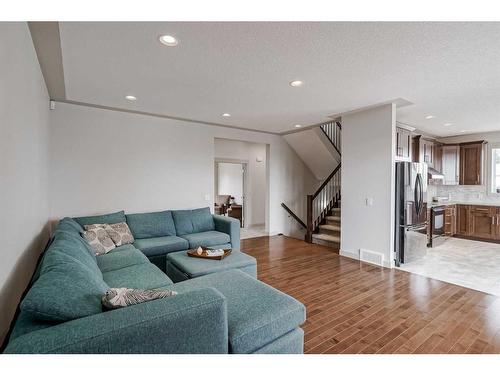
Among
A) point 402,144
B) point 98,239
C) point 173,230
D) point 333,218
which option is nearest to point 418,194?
point 402,144

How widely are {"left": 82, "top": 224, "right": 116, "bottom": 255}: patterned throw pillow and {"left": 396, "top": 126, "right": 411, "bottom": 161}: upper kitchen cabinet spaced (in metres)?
4.55

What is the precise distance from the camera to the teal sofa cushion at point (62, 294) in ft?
3.62

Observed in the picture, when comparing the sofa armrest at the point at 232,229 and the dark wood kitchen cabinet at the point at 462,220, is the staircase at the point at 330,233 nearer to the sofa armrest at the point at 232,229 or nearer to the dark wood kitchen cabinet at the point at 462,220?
the sofa armrest at the point at 232,229

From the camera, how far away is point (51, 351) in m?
0.94

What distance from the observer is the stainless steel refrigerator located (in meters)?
3.79

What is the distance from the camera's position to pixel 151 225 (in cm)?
396

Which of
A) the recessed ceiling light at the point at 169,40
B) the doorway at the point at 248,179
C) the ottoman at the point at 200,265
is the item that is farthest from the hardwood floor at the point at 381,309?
the doorway at the point at 248,179

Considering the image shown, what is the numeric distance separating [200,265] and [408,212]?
10.8 ft

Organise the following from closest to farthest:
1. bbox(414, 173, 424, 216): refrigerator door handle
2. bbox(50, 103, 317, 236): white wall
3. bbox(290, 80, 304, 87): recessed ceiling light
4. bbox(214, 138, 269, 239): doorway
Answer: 1. bbox(290, 80, 304, 87): recessed ceiling light
2. bbox(50, 103, 317, 236): white wall
3. bbox(414, 173, 424, 216): refrigerator door handle
4. bbox(214, 138, 269, 239): doorway

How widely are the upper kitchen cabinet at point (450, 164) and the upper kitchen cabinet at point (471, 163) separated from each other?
0.10m

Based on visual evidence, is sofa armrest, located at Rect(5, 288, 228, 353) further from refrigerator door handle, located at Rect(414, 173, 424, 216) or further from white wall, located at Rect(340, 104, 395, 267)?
refrigerator door handle, located at Rect(414, 173, 424, 216)

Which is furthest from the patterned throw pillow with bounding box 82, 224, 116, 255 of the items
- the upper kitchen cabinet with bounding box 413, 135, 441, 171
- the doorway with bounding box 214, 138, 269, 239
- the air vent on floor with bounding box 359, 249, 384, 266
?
the upper kitchen cabinet with bounding box 413, 135, 441, 171

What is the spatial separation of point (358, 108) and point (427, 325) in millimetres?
3047
